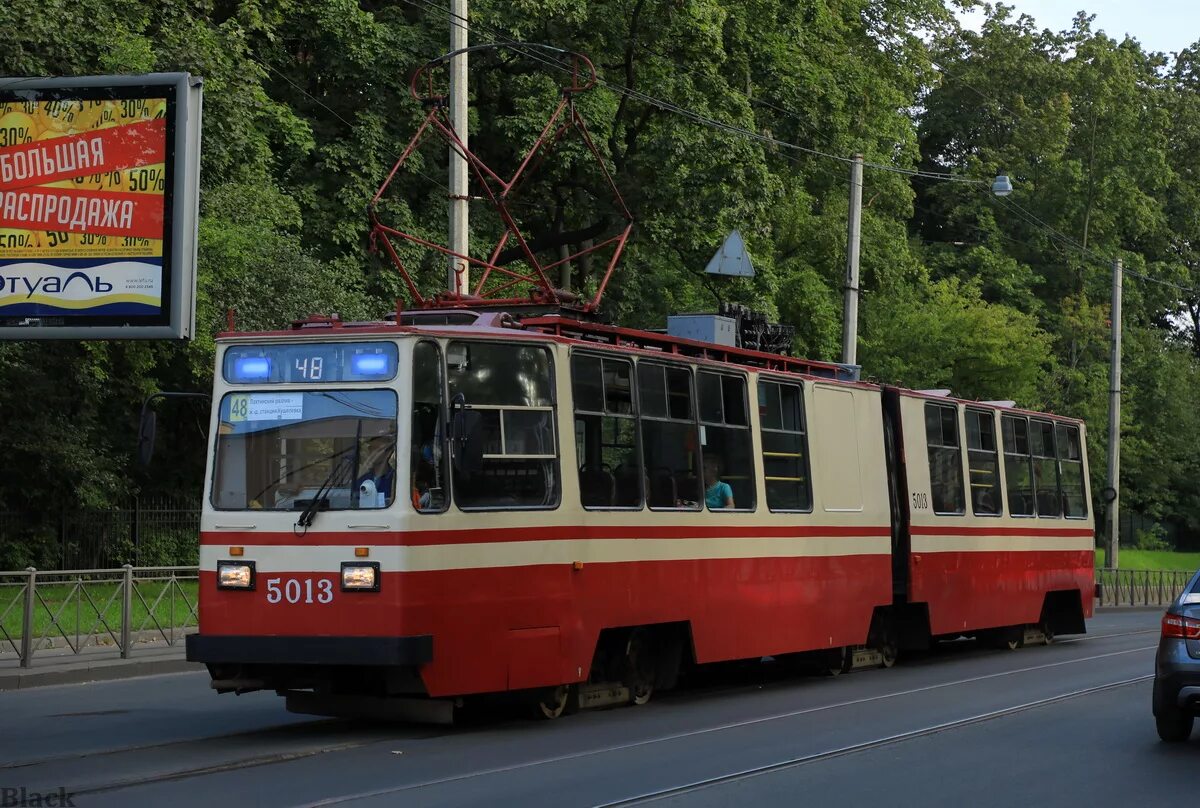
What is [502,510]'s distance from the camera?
12.8 metres

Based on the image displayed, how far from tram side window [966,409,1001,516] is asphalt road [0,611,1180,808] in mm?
4491

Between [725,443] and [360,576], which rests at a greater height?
[725,443]

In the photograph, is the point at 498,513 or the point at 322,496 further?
the point at 498,513

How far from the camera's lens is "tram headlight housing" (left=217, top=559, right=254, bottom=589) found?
12461mm

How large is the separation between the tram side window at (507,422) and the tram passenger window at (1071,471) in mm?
12952

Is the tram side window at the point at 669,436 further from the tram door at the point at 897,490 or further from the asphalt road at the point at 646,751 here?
the tram door at the point at 897,490

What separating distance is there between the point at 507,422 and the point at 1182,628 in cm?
515

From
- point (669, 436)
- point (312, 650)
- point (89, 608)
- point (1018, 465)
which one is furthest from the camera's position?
point (1018, 465)

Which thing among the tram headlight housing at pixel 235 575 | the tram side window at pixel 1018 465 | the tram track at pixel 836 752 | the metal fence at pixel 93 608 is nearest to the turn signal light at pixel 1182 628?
the tram track at pixel 836 752

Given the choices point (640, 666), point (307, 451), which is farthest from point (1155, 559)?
point (307, 451)

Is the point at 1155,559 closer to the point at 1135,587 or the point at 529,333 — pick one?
the point at 1135,587

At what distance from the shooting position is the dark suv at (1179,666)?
12.1m

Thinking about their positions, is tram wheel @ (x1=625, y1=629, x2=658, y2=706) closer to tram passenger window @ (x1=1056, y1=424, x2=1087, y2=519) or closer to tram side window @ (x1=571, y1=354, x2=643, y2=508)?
tram side window @ (x1=571, y1=354, x2=643, y2=508)

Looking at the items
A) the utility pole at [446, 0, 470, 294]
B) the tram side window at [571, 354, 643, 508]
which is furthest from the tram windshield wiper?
the utility pole at [446, 0, 470, 294]
